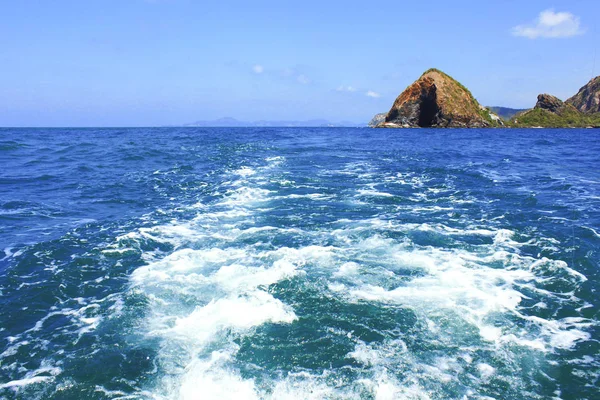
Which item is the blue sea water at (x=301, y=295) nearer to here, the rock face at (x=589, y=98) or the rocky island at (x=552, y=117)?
the rocky island at (x=552, y=117)

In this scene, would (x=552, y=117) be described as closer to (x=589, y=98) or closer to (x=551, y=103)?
(x=551, y=103)

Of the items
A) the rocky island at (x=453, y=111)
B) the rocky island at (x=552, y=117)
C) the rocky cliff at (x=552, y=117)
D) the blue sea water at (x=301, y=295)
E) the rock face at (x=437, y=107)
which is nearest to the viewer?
the blue sea water at (x=301, y=295)

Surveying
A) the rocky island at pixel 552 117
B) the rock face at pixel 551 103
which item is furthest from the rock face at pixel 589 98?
the rock face at pixel 551 103

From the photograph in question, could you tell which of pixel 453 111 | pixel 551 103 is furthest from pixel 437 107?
pixel 551 103

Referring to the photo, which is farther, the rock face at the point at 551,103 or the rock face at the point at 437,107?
the rock face at the point at 551,103

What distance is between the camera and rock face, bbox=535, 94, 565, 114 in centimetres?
9106

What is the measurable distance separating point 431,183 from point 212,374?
48.0 feet

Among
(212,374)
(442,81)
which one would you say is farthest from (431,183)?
(442,81)

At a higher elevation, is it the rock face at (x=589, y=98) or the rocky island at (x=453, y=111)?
the rock face at (x=589, y=98)

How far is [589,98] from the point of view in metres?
109

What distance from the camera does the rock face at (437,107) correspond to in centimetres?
7600

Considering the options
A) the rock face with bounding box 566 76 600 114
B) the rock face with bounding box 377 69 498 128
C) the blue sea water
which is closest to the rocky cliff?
the rock face with bounding box 377 69 498 128

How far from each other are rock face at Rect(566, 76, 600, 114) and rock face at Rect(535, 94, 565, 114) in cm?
2267

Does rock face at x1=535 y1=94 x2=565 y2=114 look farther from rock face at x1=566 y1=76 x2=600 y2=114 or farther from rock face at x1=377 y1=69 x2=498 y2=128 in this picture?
rock face at x1=566 y1=76 x2=600 y2=114
